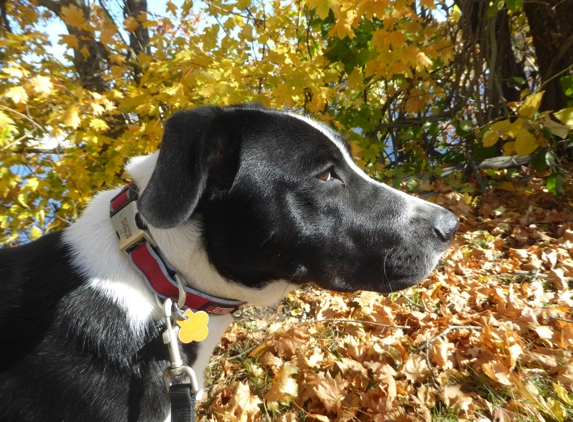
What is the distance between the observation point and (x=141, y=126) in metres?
3.39

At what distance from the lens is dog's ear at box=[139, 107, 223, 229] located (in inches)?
56.3

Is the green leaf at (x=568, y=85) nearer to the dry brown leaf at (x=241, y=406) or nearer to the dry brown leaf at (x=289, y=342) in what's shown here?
the dry brown leaf at (x=289, y=342)

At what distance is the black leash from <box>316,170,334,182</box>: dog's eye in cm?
103

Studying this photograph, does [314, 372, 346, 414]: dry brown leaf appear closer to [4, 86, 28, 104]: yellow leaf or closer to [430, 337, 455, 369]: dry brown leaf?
[430, 337, 455, 369]: dry brown leaf

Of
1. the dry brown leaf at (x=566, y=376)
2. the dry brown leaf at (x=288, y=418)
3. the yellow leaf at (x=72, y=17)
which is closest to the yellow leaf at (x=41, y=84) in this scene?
the yellow leaf at (x=72, y=17)

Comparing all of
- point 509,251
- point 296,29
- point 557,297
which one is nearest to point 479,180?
point 509,251

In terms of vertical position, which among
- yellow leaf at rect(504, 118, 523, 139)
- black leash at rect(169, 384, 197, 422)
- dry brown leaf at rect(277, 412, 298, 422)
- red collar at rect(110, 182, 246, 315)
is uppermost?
red collar at rect(110, 182, 246, 315)

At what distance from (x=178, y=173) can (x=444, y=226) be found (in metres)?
1.25

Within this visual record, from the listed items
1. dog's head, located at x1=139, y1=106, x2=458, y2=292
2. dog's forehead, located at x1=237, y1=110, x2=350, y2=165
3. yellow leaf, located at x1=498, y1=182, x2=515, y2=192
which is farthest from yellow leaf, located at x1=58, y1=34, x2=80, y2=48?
yellow leaf, located at x1=498, y1=182, x2=515, y2=192

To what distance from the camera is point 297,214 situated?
5.74ft

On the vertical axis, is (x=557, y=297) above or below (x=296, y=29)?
below

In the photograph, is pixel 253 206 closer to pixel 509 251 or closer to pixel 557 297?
pixel 557 297

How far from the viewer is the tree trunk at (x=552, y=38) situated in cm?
432

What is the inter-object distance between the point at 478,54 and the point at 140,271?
4.94 m
